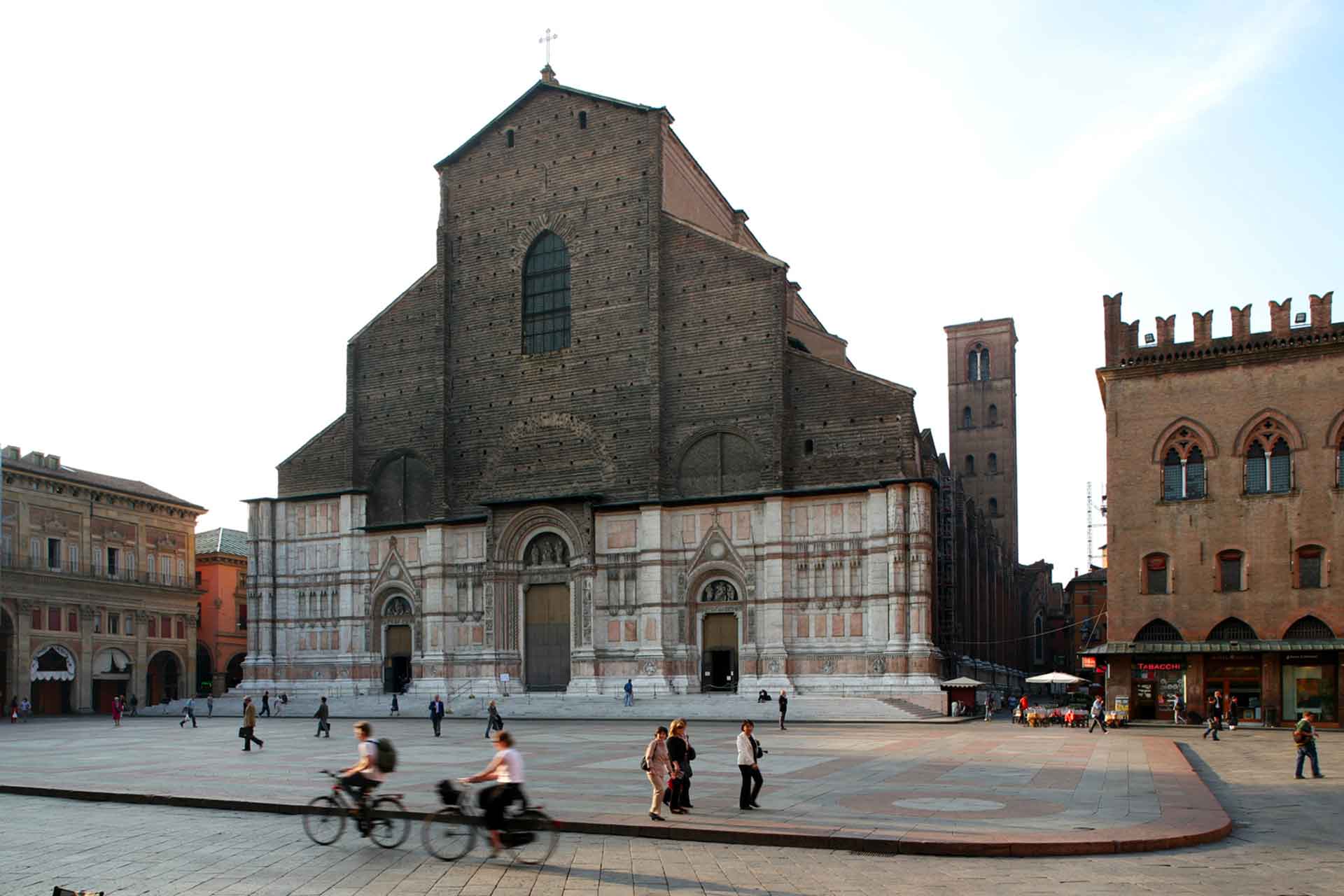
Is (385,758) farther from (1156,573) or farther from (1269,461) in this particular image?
(1269,461)

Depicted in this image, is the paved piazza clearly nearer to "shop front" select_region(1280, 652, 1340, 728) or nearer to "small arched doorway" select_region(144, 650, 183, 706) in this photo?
"shop front" select_region(1280, 652, 1340, 728)

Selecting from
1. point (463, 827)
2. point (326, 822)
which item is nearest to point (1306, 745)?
point (463, 827)

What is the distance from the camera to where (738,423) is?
165ft

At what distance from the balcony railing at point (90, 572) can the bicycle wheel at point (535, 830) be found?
50.7m

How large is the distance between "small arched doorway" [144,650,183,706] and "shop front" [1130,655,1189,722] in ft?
160

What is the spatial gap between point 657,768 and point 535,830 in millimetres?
2949

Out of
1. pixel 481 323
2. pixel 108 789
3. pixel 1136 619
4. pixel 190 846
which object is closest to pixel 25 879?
pixel 190 846

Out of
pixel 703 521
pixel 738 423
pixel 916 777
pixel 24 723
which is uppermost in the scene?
pixel 738 423

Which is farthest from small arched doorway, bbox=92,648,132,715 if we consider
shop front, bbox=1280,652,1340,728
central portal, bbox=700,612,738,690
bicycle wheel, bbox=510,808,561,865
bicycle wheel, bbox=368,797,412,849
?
bicycle wheel, bbox=510,808,561,865

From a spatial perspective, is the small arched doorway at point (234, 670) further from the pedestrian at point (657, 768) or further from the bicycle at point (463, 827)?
the bicycle at point (463, 827)

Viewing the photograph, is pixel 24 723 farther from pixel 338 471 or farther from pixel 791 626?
pixel 791 626

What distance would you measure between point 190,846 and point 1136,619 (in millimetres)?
34820

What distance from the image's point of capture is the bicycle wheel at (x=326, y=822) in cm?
1468

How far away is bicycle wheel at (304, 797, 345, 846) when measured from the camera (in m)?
14.7
